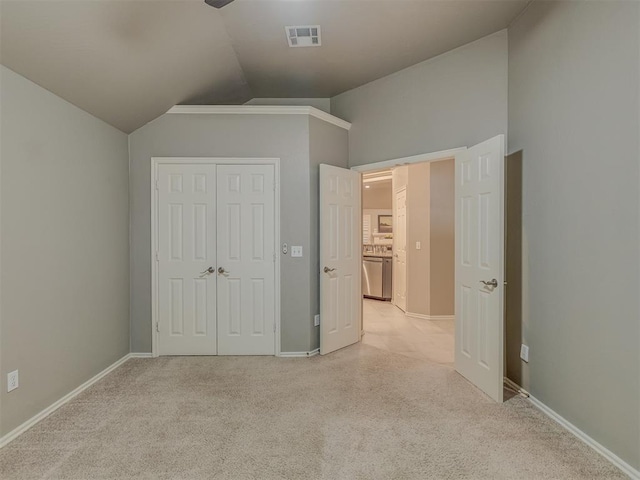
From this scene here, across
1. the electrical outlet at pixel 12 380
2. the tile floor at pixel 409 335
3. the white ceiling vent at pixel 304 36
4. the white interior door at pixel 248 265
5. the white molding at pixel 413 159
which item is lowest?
the tile floor at pixel 409 335

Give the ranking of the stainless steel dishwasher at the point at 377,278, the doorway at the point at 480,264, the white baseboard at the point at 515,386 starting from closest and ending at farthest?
the doorway at the point at 480,264, the white baseboard at the point at 515,386, the stainless steel dishwasher at the point at 377,278

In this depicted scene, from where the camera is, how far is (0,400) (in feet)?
7.07

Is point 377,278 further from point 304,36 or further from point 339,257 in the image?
point 304,36

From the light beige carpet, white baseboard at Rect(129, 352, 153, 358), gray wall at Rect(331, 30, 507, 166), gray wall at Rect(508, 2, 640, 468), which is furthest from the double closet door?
gray wall at Rect(508, 2, 640, 468)

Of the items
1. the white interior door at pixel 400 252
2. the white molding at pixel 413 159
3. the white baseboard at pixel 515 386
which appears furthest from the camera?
the white interior door at pixel 400 252

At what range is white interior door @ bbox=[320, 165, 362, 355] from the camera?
148 inches

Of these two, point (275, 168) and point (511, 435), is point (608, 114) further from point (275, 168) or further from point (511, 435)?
point (275, 168)

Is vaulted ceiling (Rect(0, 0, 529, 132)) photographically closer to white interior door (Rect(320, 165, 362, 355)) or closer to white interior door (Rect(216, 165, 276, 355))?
white interior door (Rect(216, 165, 276, 355))

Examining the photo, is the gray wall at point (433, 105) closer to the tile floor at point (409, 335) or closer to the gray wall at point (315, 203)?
the gray wall at point (315, 203)

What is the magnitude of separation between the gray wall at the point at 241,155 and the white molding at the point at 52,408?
1.57 ft

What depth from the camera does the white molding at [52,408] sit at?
7.23 feet

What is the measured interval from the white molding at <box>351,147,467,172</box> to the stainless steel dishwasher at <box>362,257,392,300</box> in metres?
3.16

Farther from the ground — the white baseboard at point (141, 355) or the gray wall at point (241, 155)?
the gray wall at point (241, 155)

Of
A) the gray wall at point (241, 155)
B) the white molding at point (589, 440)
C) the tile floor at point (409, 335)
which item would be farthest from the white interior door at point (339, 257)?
the white molding at point (589, 440)
